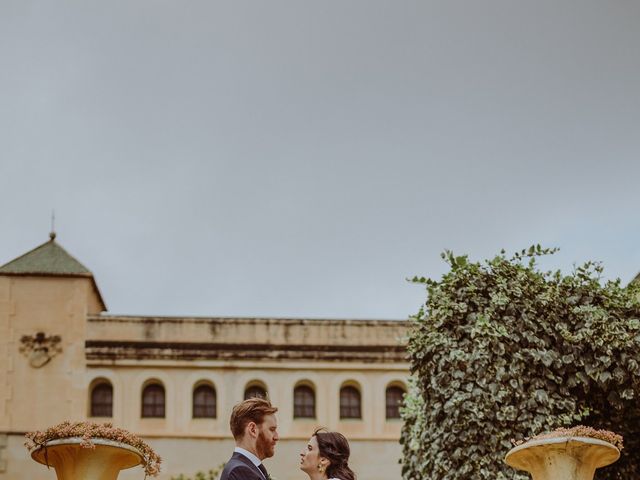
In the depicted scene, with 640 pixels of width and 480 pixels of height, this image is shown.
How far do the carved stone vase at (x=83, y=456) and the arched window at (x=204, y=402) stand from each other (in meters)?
22.7

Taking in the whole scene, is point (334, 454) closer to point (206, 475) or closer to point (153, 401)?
point (206, 475)

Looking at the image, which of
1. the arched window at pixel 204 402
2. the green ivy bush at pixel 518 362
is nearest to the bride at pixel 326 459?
the green ivy bush at pixel 518 362

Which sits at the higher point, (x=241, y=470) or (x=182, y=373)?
(x=182, y=373)

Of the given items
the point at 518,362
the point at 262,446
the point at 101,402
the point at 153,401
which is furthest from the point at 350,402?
the point at 262,446

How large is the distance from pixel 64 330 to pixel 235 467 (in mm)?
25460

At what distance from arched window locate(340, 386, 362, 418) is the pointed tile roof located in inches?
290

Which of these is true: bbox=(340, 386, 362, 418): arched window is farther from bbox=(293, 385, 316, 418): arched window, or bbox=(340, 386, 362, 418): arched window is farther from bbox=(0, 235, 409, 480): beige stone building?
bbox=(293, 385, 316, 418): arched window

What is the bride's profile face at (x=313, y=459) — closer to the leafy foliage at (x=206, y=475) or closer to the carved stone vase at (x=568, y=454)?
the carved stone vase at (x=568, y=454)

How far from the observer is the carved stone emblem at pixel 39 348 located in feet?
105

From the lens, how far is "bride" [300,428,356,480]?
8.51 meters

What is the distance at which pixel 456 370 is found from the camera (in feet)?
50.1

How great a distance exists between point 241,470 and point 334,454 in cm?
100

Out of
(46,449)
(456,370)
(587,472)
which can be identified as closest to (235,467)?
(46,449)

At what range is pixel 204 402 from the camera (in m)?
33.0
